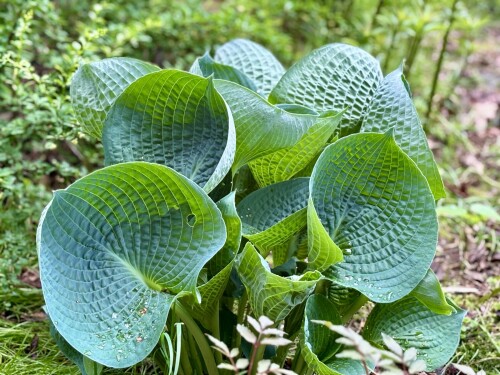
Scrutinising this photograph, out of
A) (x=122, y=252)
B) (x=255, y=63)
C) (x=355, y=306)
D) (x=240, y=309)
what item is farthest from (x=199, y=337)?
(x=255, y=63)

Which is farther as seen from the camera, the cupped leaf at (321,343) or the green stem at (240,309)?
the green stem at (240,309)

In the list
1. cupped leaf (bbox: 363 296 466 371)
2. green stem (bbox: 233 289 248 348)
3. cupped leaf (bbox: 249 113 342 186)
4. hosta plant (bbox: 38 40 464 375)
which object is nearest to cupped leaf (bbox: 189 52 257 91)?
hosta plant (bbox: 38 40 464 375)

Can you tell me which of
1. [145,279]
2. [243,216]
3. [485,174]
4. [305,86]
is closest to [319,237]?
[243,216]

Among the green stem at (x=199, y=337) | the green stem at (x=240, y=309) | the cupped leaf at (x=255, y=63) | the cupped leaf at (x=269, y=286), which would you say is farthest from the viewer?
the cupped leaf at (x=255, y=63)

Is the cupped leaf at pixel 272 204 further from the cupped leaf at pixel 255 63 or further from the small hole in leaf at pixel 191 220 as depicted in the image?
the cupped leaf at pixel 255 63

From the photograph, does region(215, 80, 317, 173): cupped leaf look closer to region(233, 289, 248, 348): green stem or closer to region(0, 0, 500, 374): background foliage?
region(233, 289, 248, 348): green stem

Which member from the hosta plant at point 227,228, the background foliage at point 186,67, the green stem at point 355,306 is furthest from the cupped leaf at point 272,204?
the background foliage at point 186,67

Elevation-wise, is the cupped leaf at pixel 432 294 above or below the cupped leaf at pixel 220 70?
below

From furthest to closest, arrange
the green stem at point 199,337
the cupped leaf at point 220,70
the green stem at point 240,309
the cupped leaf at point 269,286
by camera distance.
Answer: the cupped leaf at point 220,70, the green stem at point 240,309, the green stem at point 199,337, the cupped leaf at point 269,286
